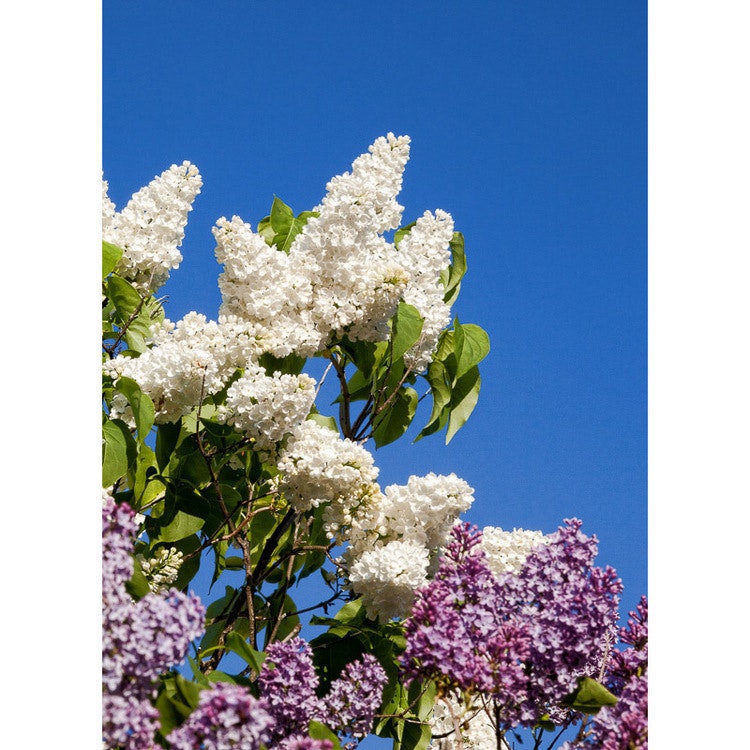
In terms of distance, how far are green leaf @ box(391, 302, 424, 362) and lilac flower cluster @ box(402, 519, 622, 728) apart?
715mm

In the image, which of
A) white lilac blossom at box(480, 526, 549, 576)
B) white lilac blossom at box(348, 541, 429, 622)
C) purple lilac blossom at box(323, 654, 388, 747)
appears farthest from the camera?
white lilac blossom at box(480, 526, 549, 576)

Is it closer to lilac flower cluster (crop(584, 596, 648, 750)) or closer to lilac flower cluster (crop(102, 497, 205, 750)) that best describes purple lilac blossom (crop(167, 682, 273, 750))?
lilac flower cluster (crop(102, 497, 205, 750))

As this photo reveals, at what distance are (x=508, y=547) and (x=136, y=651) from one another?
1.11m

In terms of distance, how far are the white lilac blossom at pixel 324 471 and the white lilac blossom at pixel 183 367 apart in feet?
0.65

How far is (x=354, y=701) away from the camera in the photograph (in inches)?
60.2

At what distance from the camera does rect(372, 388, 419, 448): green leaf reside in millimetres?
2280

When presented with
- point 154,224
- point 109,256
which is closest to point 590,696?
point 109,256

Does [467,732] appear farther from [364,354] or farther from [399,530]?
[364,354]

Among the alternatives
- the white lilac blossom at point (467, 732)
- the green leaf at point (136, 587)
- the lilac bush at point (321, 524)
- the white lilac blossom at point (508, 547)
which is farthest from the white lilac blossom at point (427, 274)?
the green leaf at point (136, 587)

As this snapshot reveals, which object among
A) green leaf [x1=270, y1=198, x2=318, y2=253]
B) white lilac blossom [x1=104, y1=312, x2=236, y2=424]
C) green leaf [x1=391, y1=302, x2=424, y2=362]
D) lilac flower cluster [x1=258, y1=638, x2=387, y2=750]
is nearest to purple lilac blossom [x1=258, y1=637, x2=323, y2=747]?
lilac flower cluster [x1=258, y1=638, x2=387, y2=750]
